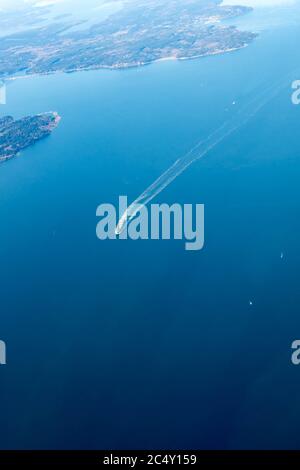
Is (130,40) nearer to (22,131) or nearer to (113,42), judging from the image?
(113,42)

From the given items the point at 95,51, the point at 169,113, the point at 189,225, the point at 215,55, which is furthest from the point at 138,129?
the point at 95,51

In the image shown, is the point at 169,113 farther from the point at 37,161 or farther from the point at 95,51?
the point at 95,51

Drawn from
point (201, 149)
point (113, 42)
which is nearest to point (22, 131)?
point (201, 149)

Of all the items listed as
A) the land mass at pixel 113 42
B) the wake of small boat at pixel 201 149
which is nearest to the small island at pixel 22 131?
the land mass at pixel 113 42

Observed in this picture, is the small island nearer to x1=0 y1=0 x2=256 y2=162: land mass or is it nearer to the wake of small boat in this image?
x1=0 y1=0 x2=256 y2=162: land mass

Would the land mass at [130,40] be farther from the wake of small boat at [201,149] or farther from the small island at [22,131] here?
the wake of small boat at [201,149]

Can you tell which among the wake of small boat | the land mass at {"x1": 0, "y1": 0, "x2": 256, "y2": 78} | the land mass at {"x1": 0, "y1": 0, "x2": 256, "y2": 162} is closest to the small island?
the land mass at {"x1": 0, "y1": 0, "x2": 256, "y2": 162}
